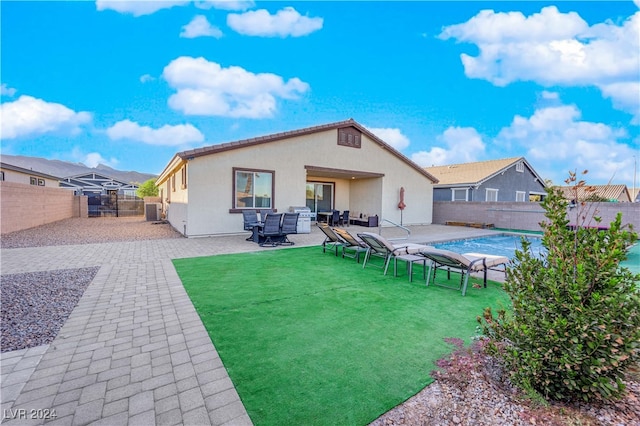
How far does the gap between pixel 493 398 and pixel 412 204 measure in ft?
→ 53.6

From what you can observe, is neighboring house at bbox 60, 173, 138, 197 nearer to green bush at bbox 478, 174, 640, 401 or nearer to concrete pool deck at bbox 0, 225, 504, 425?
concrete pool deck at bbox 0, 225, 504, 425

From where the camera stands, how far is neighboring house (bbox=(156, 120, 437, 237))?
1085cm

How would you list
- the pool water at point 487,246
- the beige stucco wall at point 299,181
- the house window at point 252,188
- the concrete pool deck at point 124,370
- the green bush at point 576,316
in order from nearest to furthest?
the green bush at point 576,316
the concrete pool deck at point 124,370
the pool water at point 487,246
the beige stucco wall at point 299,181
the house window at point 252,188

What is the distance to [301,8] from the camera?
1156cm

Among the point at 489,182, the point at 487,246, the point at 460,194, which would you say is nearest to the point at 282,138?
the point at 487,246

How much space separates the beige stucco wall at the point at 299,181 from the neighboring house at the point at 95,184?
28391mm

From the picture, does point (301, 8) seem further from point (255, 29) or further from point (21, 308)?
point (21, 308)

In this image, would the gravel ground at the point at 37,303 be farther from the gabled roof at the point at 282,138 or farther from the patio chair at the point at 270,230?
the gabled roof at the point at 282,138

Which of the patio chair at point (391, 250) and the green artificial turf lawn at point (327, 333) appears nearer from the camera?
the green artificial turf lawn at point (327, 333)

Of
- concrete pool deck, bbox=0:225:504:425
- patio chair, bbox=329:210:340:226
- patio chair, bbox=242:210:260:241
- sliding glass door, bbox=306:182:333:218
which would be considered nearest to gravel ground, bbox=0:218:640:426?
concrete pool deck, bbox=0:225:504:425

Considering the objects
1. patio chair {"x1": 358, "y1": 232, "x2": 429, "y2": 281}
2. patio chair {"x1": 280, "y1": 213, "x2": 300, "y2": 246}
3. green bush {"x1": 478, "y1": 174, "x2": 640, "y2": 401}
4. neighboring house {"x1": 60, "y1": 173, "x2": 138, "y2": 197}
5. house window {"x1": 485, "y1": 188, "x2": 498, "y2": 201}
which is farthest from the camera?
neighboring house {"x1": 60, "y1": 173, "x2": 138, "y2": 197}

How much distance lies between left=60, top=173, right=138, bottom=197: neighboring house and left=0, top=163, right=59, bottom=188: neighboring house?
9996 mm

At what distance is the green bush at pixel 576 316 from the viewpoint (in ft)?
6.13

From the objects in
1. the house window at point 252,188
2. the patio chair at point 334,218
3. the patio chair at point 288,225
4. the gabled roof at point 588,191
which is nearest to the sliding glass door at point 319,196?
the patio chair at point 334,218
